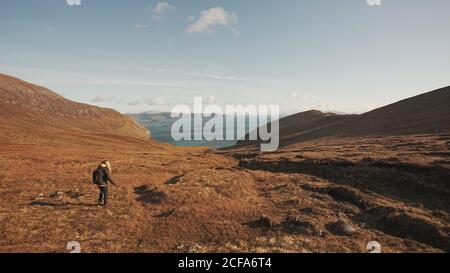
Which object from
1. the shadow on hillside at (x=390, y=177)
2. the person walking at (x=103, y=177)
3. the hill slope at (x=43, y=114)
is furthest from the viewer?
the hill slope at (x=43, y=114)

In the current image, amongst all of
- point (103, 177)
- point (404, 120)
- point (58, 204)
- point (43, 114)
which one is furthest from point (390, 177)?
point (43, 114)

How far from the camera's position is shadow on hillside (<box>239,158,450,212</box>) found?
22.5 m

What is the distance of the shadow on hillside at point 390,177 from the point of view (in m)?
22.5

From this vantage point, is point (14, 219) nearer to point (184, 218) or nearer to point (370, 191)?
point (184, 218)

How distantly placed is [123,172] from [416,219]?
27488 millimetres

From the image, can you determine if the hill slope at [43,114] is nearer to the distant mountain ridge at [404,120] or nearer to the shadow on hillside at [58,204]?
the shadow on hillside at [58,204]

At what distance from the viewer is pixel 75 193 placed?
79.1 feet

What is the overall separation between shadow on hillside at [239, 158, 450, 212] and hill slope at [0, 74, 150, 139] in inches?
2762

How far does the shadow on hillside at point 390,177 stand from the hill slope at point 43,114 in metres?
70.1

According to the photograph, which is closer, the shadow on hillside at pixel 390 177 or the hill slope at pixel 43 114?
the shadow on hillside at pixel 390 177

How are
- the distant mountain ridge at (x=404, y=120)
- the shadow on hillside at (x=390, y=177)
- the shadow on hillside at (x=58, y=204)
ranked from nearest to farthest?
the shadow on hillside at (x=58, y=204) → the shadow on hillside at (x=390, y=177) → the distant mountain ridge at (x=404, y=120)

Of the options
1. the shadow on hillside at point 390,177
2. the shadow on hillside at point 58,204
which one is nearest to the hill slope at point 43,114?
the shadow on hillside at point 58,204

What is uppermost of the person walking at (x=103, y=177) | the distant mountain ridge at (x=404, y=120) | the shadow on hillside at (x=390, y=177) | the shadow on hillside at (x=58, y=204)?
the distant mountain ridge at (x=404, y=120)
